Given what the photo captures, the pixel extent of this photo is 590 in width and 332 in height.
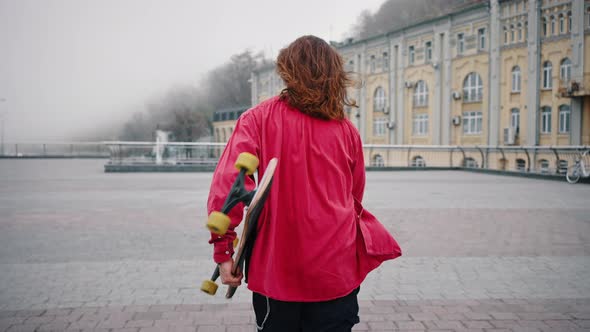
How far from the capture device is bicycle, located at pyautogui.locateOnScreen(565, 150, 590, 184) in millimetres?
16891

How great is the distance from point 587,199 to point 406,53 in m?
40.0

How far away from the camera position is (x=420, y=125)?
48.1m

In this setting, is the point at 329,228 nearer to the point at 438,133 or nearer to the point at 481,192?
the point at 481,192

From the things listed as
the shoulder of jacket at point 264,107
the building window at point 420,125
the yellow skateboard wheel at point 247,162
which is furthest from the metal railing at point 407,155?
the yellow skateboard wheel at point 247,162

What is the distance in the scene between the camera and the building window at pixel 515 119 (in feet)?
Result: 128

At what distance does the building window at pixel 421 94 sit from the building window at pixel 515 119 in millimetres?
9076

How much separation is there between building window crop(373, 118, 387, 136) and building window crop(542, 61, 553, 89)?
663 inches

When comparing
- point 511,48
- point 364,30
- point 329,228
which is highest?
point 364,30

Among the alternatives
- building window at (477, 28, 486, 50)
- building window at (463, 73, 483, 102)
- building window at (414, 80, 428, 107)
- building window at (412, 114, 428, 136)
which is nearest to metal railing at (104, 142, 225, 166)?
building window at (463, 73, 483, 102)

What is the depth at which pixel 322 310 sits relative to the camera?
2229 mm

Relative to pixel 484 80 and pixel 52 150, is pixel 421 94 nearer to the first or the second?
pixel 484 80

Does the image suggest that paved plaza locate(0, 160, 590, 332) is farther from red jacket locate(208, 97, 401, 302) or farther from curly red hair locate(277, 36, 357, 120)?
curly red hair locate(277, 36, 357, 120)

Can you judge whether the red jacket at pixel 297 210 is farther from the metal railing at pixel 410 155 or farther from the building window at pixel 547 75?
the building window at pixel 547 75

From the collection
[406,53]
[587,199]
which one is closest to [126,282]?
[587,199]
